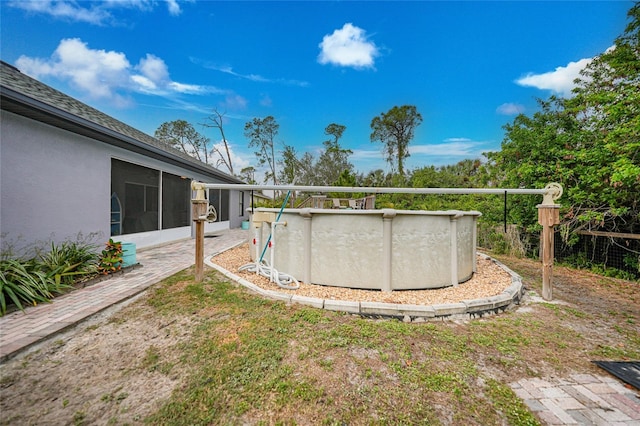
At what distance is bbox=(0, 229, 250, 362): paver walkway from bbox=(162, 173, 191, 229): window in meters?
2.93

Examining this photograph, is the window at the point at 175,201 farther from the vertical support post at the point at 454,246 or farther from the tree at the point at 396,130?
the tree at the point at 396,130

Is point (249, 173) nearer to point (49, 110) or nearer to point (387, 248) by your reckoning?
point (49, 110)

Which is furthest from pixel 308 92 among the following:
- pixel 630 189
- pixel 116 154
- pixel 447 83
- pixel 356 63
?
pixel 630 189

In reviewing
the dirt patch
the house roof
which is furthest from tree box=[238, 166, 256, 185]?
the dirt patch

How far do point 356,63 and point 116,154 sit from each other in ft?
51.1

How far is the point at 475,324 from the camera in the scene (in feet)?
10.4

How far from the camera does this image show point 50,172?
4.57 metres

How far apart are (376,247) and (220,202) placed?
10.4 m

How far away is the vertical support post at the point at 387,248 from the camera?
398 cm

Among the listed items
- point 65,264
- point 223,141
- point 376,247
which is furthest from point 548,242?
point 223,141

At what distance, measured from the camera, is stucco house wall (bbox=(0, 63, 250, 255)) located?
396 centimetres

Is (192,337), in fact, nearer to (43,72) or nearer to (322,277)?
(322,277)

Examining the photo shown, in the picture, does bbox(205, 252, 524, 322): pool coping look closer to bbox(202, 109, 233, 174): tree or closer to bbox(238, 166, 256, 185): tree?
bbox(202, 109, 233, 174): tree

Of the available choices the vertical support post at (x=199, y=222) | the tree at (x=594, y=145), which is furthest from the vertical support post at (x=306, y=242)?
the tree at (x=594, y=145)
